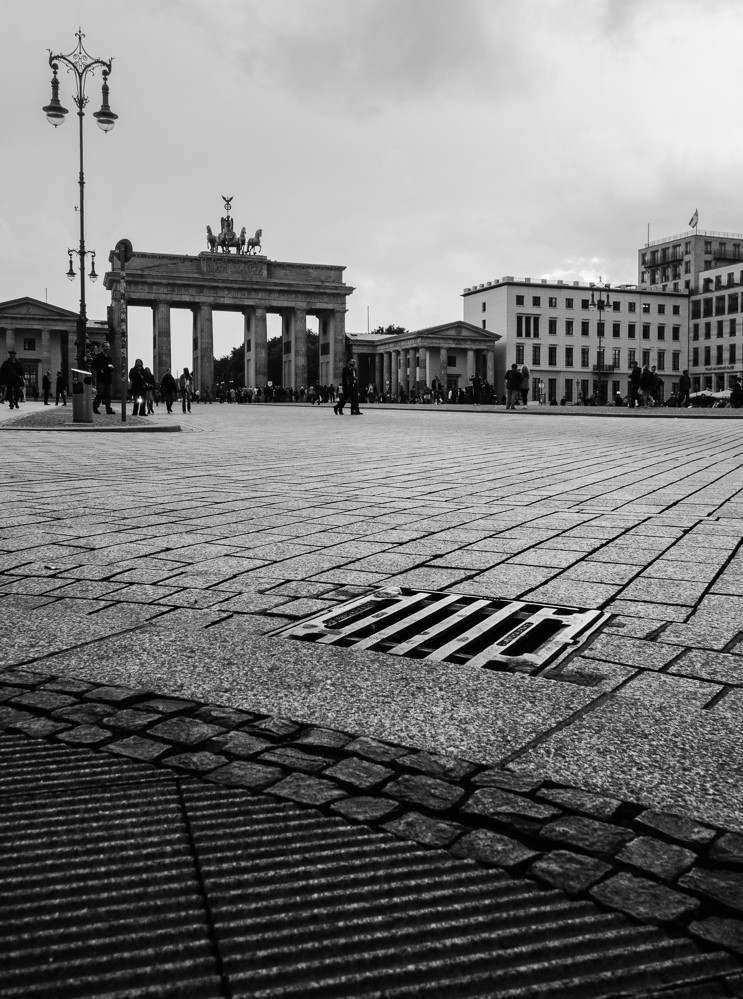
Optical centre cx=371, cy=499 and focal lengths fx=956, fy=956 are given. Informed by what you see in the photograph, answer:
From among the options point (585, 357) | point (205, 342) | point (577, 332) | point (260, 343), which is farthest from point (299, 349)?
point (585, 357)

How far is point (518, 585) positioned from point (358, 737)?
1.80 meters

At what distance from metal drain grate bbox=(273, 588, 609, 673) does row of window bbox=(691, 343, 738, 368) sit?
105701 millimetres

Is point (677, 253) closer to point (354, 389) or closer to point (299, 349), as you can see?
point (299, 349)

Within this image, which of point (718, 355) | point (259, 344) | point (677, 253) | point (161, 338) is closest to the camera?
point (161, 338)

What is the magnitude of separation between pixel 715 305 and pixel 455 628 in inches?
4323

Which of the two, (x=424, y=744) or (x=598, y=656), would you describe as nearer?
(x=424, y=744)

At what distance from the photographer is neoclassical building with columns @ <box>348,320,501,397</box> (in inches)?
3907

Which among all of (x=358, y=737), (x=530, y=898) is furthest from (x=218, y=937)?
(x=358, y=737)

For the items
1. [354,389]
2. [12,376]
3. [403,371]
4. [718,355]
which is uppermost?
[718,355]

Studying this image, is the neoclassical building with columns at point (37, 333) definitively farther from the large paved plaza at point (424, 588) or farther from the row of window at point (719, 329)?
the large paved plaza at point (424, 588)

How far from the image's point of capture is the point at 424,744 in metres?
2.31

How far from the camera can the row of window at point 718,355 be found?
335 feet

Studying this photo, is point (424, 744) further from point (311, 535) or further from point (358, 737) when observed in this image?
point (311, 535)

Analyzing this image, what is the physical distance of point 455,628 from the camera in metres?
3.38
